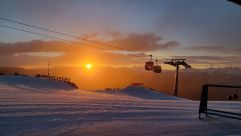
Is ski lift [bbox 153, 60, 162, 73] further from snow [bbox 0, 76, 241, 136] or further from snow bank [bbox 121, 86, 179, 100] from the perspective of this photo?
snow [bbox 0, 76, 241, 136]

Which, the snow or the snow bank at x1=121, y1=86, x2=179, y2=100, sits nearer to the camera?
the snow

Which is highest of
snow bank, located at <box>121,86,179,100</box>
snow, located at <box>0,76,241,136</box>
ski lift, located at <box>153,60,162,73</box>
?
ski lift, located at <box>153,60,162,73</box>

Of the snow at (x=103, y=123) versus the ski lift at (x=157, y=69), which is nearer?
the snow at (x=103, y=123)

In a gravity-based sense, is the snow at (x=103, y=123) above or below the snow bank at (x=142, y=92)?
below

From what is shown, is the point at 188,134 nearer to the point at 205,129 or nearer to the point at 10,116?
the point at 205,129

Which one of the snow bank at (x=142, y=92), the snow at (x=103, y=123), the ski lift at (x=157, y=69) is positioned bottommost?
the snow at (x=103, y=123)

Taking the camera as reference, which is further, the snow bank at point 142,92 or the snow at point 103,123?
the snow bank at point 142,92

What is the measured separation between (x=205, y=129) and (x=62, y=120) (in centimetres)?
397

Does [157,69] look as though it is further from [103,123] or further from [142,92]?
[103,123]

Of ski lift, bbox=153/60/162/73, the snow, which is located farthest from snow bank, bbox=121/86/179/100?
the snow

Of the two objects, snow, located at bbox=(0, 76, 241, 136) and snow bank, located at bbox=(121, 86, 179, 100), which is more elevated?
snow bank, located at bbox=(121, 86, 179, 100)

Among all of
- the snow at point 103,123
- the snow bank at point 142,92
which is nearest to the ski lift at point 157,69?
the snow bank at point 142,92

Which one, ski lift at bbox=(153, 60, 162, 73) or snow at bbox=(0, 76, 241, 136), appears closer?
snow at bbox=(0, 76, 241, 136)

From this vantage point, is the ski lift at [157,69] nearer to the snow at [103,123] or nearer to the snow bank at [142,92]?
the snow bank at [142,92]
